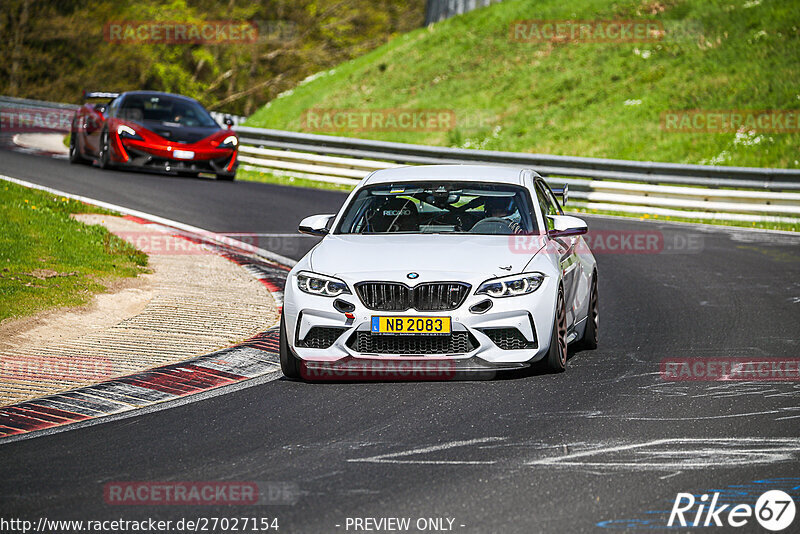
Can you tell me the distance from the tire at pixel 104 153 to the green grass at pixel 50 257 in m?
6.10

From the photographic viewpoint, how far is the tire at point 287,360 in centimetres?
826

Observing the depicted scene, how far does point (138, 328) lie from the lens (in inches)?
395

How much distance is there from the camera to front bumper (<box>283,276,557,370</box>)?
7.87 metres

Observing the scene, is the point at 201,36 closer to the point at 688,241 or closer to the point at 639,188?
the point at 639,188

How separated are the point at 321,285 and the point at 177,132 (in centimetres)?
1388
